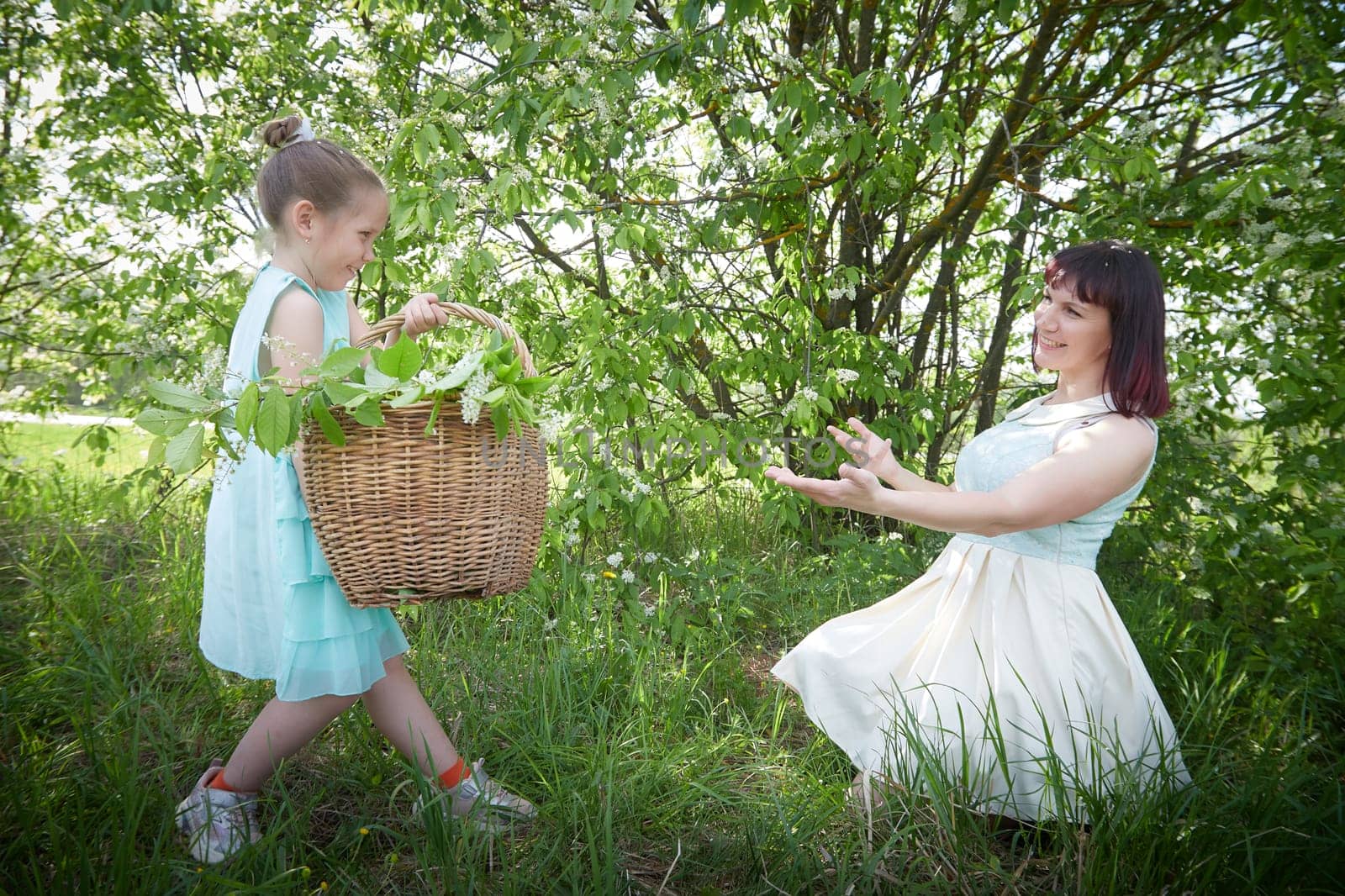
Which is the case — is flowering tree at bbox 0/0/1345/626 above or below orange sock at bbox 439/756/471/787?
above

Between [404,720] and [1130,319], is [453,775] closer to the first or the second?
[404,720]

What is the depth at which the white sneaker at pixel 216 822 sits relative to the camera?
1.55 m

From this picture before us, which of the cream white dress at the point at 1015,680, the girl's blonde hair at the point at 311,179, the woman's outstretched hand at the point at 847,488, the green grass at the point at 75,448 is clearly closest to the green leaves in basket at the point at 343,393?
the girl's blonde hair at the point at 311,179

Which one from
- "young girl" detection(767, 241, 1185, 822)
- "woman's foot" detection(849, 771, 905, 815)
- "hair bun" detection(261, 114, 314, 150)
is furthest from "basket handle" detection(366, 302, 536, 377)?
"woman's foot" detection(849, 771, 905, 815)

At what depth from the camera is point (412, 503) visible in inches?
56.2

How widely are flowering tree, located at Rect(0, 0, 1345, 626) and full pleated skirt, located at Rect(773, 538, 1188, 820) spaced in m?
0.97

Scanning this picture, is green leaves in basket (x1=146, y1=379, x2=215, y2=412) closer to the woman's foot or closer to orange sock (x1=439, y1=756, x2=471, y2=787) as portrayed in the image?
orange sock (x1=439, y1=756, x2=471, y2=787)

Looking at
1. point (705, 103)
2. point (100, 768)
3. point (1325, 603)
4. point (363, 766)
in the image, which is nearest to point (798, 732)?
point (363, 766)

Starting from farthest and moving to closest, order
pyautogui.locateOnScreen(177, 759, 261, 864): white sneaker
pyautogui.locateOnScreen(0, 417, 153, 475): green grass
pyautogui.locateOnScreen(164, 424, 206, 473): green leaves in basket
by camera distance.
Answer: pyautogui.locateOnScreen(0, 417, 153, 475): green grass → pyautogui.locateOnScreen(177, 759, 261, 864): white sneaker → pyautogui.locateOnScreen(164, 424, 206, 473): green leaves in basket

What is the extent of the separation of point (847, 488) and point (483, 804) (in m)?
1.04

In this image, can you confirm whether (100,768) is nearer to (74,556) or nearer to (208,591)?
(208,591)

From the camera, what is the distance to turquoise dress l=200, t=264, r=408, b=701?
1.59m

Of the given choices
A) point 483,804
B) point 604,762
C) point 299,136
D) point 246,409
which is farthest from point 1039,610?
point 299,136

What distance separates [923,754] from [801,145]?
2.08m
